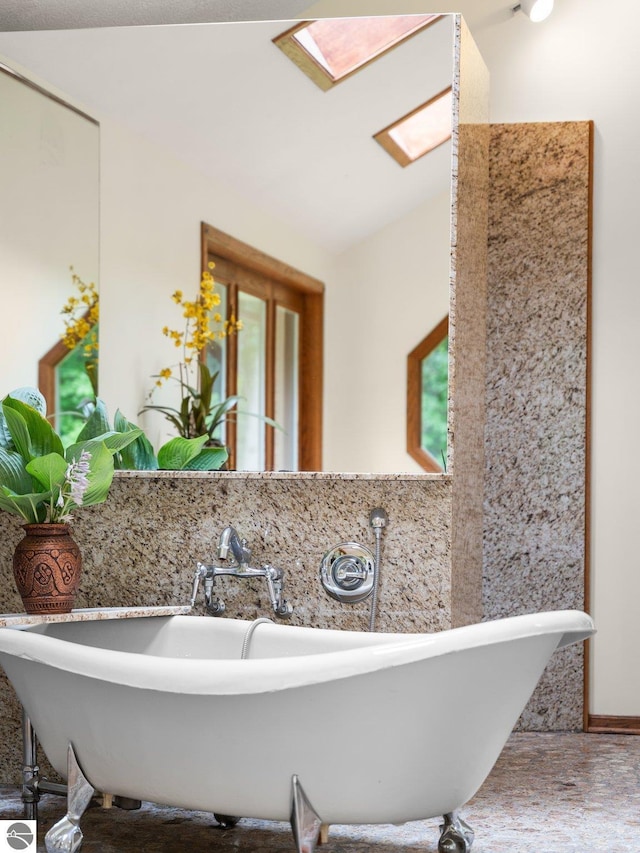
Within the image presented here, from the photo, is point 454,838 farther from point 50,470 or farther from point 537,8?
point 537,8

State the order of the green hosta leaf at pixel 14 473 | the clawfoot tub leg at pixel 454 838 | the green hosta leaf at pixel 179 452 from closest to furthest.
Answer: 1. the clawfoot tub leg at pixel 454 838
2. the green hosta leaf at pixel 14 473
3. the green hosta leaf at pixel 179 452

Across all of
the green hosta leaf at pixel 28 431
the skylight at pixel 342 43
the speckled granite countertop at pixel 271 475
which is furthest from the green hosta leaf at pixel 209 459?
the skylight at pixel 342 43

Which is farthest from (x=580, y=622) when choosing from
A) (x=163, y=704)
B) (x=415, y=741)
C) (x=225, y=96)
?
(x=225, y=96)

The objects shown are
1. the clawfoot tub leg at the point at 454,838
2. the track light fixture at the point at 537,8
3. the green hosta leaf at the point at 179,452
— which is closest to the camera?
the clawfoot tub leg at the point at 454,838

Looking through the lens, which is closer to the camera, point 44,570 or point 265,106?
point 44,570

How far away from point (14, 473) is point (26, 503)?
8cm

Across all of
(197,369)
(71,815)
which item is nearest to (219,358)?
(197,369)

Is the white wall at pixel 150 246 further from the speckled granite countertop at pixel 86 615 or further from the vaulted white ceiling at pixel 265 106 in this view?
the speckled granite countertop at pixel 86 615

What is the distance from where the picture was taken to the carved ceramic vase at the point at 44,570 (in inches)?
93.3

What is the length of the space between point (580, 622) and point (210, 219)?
1.69 metres

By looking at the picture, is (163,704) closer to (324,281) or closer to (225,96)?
(324,281)

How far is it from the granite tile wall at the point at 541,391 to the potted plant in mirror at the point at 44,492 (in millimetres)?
1444

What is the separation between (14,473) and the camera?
2.41 metres

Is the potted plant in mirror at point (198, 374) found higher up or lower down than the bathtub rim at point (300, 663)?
higher up
